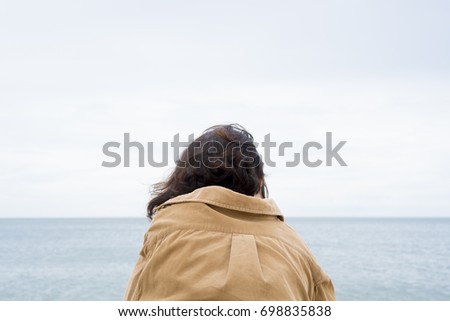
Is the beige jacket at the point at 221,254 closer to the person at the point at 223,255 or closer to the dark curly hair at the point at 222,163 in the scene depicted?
the person at the point at 223,255

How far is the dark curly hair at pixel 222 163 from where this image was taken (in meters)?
2.16

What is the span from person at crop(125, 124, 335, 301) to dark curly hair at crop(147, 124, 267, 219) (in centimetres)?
9

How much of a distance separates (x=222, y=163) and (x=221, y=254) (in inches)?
15.5

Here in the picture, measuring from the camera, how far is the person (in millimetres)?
1861

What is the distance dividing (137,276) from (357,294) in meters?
33.6

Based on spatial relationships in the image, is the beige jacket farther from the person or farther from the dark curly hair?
the dark curly hair

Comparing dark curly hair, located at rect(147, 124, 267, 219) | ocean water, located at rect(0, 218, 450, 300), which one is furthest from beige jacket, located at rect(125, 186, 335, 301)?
ocean water, located at rect(0, 218, 450, 300)

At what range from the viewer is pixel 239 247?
6.23 ft

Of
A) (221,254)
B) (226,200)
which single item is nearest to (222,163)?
(226,200)

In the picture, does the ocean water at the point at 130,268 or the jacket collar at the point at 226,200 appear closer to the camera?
the jacket collar at the point at 226,200

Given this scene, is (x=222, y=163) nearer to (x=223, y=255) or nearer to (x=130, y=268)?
(x=223, y=255)

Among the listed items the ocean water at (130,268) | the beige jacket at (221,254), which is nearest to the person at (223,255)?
the beige jacket at (221,254)

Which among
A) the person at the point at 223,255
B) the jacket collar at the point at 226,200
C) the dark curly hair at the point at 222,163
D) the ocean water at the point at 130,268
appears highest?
the dark curly hair at the point at 222,163
